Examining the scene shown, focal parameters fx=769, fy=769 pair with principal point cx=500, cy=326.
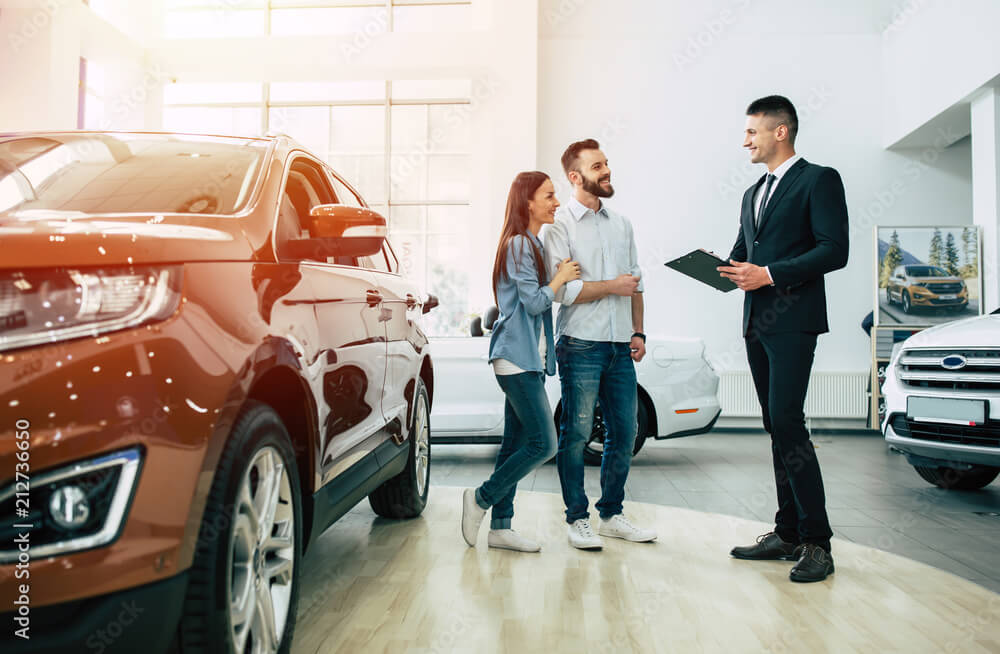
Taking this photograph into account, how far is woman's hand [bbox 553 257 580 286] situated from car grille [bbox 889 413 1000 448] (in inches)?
98.4

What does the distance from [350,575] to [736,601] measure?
4.59 ft

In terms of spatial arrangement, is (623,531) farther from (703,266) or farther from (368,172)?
(368,172)

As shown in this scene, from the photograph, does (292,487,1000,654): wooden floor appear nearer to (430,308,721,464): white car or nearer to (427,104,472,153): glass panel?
(430,308,721,464): white car

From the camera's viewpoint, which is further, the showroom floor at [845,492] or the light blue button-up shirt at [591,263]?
the showroom floor at [845,492]

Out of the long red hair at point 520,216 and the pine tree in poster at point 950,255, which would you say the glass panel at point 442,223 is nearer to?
the pine tree in poster at point 950,255

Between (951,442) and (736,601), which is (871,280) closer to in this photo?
(951,442)

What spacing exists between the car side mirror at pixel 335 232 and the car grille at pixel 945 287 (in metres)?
7.59

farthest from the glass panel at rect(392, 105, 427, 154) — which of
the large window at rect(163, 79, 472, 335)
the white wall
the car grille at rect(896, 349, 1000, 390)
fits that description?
the car grille at rect(896, 349, 1000, 390)

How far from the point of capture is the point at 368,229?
2.19 meters

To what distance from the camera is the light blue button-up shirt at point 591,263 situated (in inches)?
129

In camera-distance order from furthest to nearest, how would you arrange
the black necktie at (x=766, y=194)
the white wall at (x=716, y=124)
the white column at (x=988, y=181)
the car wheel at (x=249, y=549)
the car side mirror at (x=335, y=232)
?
1. the white wall at (x=716, y=124)
2. the white column at (x=988, y=181)
3. the black necktie at (x=766, y=194)
4. the car side mirror at (x=335, y=232)
5. the car wheel at (x=249, y=549)

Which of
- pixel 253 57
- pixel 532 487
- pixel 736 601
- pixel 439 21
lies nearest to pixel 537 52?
pixel 439 21

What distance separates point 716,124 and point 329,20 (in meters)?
5.58

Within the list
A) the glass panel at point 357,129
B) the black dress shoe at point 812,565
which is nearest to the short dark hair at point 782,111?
the black dress shoe at point 812,565
